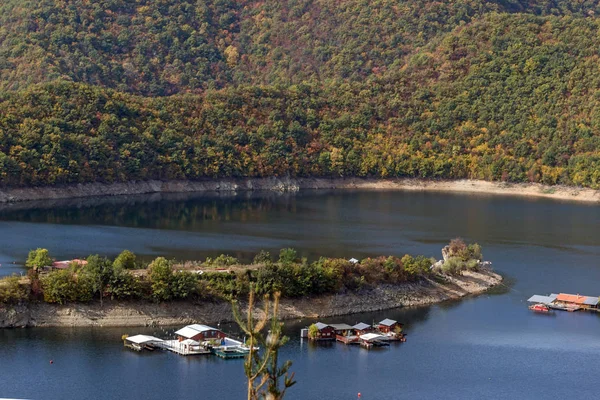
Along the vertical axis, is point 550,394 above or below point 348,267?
below

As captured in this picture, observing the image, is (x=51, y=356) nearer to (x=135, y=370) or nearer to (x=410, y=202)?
(x=135, y=370)

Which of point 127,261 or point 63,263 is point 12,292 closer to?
point 127,261

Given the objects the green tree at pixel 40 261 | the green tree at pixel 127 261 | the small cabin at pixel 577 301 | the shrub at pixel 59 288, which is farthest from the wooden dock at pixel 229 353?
the small cabin at pixel 577 301

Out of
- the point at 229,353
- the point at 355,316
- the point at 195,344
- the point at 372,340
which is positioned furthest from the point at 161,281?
the point at 372,340

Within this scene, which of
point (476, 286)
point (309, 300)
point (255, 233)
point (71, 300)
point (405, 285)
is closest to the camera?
point (71, 300)

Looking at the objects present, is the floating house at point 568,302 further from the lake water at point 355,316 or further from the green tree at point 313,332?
the green tree at point 313,332

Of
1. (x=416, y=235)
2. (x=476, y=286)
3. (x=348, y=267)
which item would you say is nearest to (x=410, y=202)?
(x=416, y=235)

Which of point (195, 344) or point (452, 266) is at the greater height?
point (452, 266)
